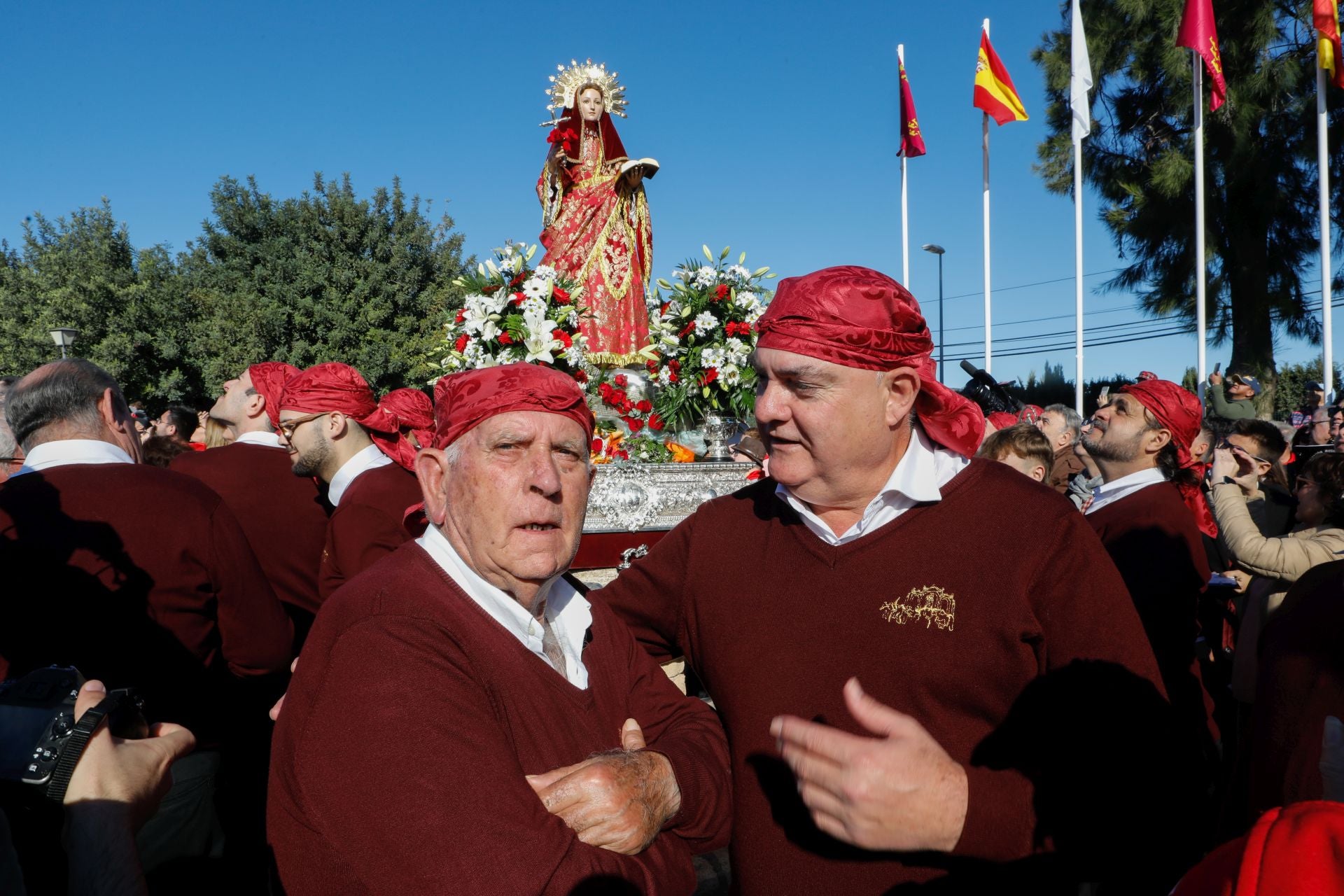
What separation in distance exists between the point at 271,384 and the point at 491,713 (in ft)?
12.4

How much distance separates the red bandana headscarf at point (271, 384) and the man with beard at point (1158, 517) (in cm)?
396

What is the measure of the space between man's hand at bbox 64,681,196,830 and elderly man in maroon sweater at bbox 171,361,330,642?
2.87 m

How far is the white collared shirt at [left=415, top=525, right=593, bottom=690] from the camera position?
199 centimetres

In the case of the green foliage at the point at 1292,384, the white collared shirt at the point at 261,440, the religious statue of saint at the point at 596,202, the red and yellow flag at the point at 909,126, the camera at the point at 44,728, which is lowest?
the green foliage at the point at 1292,384

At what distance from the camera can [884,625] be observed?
2078 millimetres

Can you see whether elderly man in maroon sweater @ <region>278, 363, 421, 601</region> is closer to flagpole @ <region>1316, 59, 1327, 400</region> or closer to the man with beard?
the man with beard

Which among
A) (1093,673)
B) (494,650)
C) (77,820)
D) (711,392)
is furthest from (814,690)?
(711,392)

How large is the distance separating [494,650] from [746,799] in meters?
0.75

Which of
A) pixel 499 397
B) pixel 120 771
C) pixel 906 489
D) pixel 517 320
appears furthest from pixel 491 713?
pixel 517 320

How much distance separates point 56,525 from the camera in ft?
9.48

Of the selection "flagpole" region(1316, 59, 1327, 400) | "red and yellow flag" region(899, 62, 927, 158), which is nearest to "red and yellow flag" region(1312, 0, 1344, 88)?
"flagpole" region(1316, 59, 1327, 400)

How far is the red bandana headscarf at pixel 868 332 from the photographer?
2242 millimetres

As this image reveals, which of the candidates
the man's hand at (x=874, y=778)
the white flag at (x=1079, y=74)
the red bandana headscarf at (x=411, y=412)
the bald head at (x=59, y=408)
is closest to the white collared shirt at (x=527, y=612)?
the man's hand at (x=874, y=778)

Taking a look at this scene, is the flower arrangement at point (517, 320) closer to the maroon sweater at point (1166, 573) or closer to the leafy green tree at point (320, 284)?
the maroon sweater at point (1166, 573)
